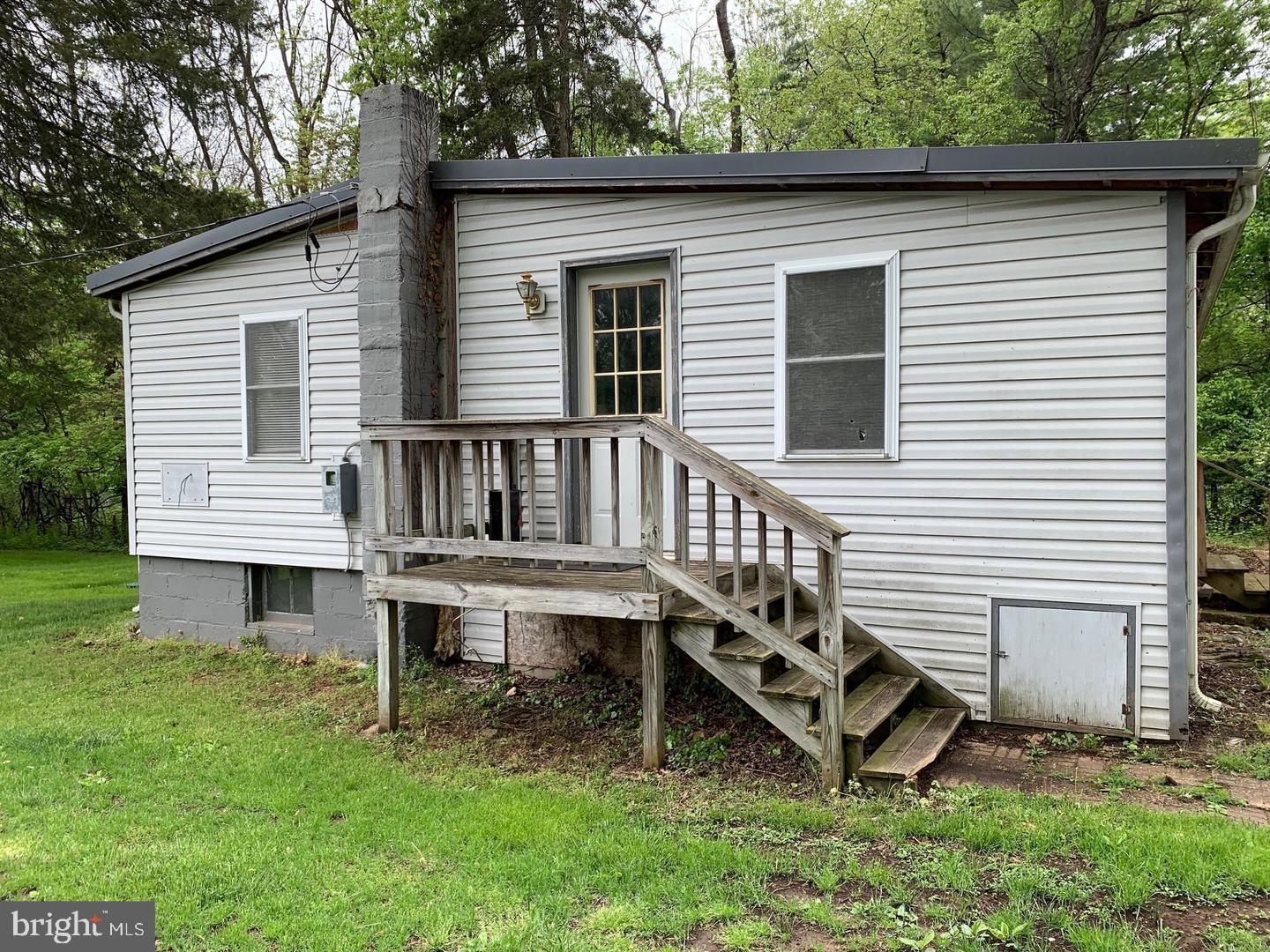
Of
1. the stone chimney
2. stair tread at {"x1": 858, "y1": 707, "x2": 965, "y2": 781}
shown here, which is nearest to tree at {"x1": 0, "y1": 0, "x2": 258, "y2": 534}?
the stone chimney

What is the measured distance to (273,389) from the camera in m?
6.82

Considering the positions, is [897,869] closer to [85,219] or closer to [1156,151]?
[1156,151]

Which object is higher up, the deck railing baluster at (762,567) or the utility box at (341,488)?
the utility box at (341,488)

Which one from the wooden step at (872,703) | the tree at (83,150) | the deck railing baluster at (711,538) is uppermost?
the tree at (83,150)

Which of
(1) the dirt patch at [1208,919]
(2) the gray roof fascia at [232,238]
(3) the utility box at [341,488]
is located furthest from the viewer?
(3) the utility box at [341,488]

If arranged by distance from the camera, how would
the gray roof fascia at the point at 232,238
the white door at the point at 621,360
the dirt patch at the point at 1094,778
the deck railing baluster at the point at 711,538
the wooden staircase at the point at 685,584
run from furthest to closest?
the gray roof fascia at the point at 232,238 < the white door at the point at 621,360 < the deck railing baluster at the point at 711,538 < the wooden staircase at the point at 685,584 < the dirt patch at the point at 1094,778

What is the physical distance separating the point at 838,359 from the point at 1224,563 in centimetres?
580

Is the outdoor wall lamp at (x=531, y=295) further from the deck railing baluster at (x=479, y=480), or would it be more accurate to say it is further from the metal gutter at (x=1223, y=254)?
the metal gutter at (x=1223, y=254)

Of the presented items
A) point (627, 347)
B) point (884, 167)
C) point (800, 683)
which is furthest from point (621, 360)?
point (800, 683)

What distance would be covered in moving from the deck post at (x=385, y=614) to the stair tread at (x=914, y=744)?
282 cm

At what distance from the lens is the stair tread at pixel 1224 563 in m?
7.61

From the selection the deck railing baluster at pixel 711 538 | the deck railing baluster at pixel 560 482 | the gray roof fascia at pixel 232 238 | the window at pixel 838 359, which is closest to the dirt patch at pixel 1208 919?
the deck railing baluster at pixel 711 538

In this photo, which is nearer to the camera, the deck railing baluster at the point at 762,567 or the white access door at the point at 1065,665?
the deck railing baluster at the point at 762,567

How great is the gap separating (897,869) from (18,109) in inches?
512
